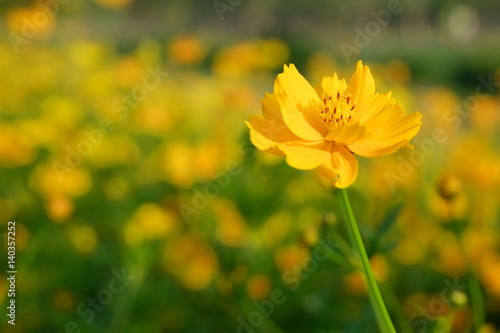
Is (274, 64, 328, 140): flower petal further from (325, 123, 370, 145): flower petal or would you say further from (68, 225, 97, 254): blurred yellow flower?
(68, 225, 97, 254): blurred yellow flower

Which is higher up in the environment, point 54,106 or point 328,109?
point 328,109

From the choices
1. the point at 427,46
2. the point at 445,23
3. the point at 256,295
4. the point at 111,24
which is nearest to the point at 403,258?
the point at 256,295

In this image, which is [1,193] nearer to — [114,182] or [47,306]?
[114,182]

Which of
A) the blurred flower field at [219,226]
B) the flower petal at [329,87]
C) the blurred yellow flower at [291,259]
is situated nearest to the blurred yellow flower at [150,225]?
the blurred flower field at [219,226]

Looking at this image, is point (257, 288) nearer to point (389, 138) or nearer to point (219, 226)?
point (219, 226)

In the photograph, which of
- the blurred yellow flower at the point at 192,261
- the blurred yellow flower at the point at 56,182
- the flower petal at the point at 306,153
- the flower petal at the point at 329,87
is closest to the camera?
the flower petal at the point at 306,153

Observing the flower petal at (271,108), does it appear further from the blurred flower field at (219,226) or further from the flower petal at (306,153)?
the blurred flower field at (219,226)
